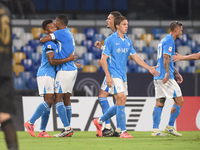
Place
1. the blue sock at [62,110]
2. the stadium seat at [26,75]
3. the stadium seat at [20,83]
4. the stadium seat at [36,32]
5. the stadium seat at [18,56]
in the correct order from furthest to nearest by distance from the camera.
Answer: the stadium seat at [36,32]
the stadium seat at [18,56]
the stadium seat at [26,75]
the stadium seat at [20,83]
the blue sock at [62,110]

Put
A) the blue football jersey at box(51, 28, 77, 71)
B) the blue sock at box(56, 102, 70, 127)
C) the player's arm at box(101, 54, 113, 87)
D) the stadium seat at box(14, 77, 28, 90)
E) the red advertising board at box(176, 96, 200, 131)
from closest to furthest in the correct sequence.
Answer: the player's arm at box(101, 54, 113, 87)
the blue sock at box(56, 102, 70, 127)
the blue football jersey at box(51, 28, 77, 71)
the red advertising board at box(176, 96, 200, 131)
the stadium seat at box(14, 77, 28, 90)

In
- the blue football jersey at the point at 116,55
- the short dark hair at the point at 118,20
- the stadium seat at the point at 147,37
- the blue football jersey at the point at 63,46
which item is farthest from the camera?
the stadium seat at the point at 147,37

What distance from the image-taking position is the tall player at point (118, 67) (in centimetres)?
684

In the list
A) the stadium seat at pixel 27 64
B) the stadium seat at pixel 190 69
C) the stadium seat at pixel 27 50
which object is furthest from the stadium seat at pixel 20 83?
the stadium seat at pixel 190 69

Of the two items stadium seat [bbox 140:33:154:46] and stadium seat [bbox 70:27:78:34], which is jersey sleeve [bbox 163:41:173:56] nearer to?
stadium seat [bbox 140:33:154:46]

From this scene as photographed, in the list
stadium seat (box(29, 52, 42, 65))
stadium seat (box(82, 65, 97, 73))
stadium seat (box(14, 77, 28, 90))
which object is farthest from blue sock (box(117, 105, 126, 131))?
stadium seat (box(29, 52, 42, 65))

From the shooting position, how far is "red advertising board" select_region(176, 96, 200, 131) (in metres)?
10.0

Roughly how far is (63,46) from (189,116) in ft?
13.2

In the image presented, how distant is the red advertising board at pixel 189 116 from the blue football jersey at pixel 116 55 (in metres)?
3.47

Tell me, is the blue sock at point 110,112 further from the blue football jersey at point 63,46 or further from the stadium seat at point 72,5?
the stadium seat at point 72,5

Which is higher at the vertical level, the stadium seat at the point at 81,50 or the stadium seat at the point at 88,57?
the stadium seat at the point at 81,50

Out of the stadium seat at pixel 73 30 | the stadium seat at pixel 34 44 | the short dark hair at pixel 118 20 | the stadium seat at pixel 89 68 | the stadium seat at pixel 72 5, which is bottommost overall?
the stadium seat at pixel 89 68

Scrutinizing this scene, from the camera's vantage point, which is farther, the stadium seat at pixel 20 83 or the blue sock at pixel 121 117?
the stadium seat at pixel 20 83

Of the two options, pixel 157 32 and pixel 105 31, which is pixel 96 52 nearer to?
pixel 105 31
